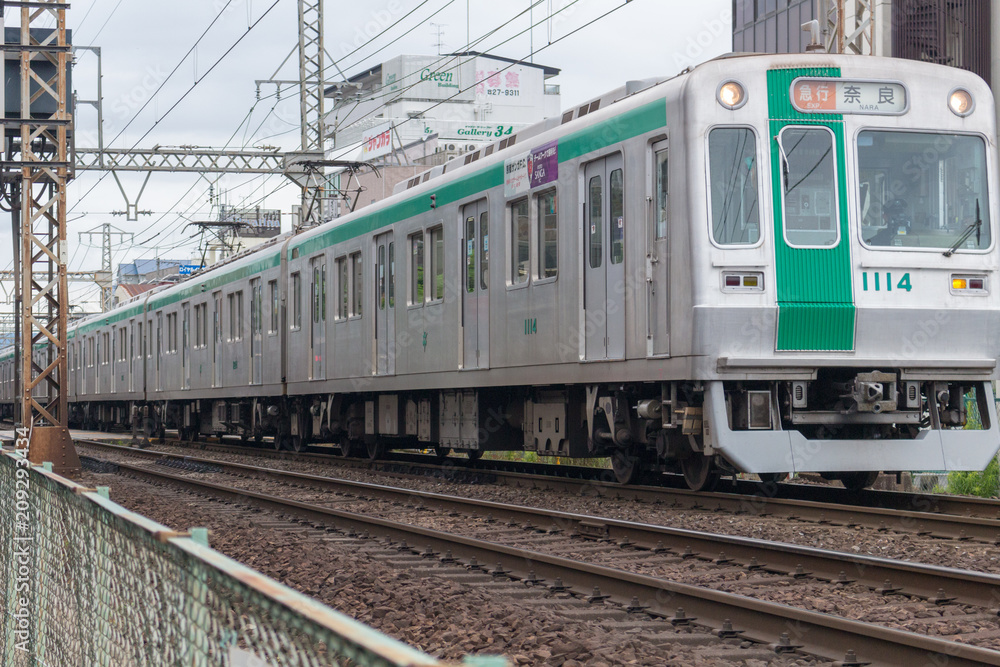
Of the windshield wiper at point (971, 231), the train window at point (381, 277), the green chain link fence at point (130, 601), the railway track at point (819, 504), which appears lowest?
the railway track at point (819, 504)

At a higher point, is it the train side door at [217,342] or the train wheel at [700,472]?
the train side door at [217,342]

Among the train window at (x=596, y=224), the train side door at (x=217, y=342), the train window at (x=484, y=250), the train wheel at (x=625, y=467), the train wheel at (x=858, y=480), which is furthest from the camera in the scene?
the train side door at (x=217, y=342)

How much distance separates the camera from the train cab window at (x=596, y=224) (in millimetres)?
10852

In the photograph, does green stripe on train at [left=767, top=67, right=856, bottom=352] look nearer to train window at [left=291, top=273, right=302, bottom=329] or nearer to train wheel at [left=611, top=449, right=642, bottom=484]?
train wheel at [left=611, top=449, right=642, bottom=484]

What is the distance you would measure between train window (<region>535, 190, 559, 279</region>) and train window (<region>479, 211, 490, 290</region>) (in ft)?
3.63

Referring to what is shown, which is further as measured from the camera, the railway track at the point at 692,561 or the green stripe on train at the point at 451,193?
the green stripe on train at the point at 451,193

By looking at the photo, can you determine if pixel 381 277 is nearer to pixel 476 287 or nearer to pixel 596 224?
pixel 476 287

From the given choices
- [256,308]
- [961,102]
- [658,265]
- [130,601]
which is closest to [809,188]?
[658,265]

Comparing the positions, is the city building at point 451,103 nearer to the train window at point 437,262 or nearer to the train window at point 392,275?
the train window at point 392,275

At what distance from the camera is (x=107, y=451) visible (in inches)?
1008

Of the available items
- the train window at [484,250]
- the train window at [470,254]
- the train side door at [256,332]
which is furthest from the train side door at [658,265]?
the train side door at [256,332]

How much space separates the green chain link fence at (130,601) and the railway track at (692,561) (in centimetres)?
214

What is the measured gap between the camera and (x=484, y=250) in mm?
13117

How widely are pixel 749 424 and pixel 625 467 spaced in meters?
2.66
